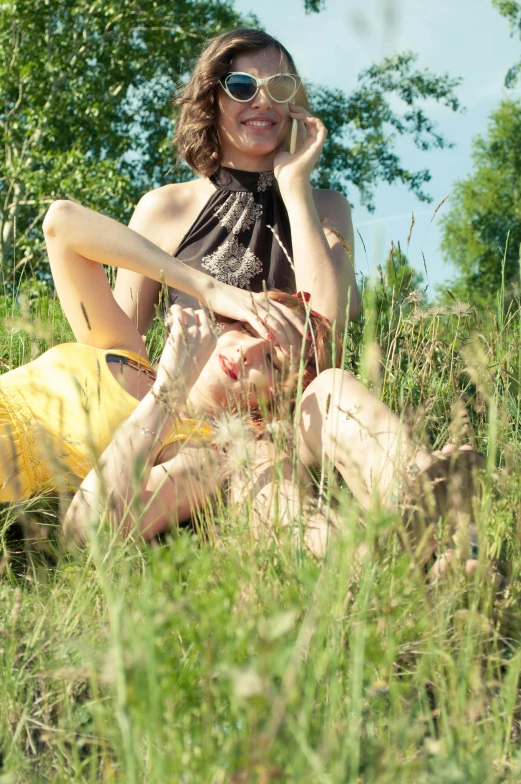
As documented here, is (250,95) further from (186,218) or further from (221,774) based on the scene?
(221,774)

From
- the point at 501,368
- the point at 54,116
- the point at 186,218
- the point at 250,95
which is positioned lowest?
the point at 501,368

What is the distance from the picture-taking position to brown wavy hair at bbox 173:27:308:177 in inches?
148

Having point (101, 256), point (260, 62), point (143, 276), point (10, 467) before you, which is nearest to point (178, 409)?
point (10, 467)

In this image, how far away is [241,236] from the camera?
3.80 metres

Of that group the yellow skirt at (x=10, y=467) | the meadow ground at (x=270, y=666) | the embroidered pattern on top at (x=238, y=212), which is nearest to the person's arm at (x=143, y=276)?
the embroidered pattern on top at (x=238, y=212)

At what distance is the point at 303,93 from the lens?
387 cm

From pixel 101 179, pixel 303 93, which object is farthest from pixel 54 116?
pixel 303 93

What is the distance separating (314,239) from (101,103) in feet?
43.6

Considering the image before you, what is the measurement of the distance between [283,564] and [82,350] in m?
1.42

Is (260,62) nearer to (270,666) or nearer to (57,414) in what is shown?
(57,414)

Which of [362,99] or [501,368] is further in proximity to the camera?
[362,99]

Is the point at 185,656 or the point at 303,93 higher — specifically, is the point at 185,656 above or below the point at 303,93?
below

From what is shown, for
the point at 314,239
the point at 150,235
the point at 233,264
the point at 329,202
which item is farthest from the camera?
the point at 329,202

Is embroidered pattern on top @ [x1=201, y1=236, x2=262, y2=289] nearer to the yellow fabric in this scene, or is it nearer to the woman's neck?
the woman's neck
